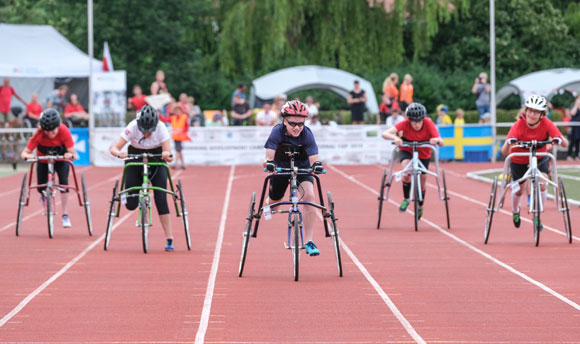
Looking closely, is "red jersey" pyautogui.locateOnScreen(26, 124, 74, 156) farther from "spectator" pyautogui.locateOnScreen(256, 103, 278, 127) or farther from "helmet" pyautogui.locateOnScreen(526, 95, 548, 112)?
"spectator" pyautogui.locateOnScreen(256, 103, 278, 127)

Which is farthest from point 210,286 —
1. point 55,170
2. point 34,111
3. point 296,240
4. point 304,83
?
point 304,83

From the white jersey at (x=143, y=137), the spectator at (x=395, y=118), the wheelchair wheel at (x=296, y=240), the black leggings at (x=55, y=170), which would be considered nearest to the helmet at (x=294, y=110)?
the wheelchair wheel at (x=296, y=240)

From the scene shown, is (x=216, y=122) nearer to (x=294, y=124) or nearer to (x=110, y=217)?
Answer: (x=110, y=217)

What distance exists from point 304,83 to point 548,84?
8401 mm

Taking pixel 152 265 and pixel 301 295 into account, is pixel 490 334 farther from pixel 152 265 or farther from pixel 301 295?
pixel 152 265

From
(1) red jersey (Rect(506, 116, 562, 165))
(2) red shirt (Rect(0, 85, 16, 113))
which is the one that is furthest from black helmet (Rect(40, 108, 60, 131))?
(2) red shirt (Rect(0, 85, 16, 113))

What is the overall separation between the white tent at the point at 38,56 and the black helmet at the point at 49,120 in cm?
2050

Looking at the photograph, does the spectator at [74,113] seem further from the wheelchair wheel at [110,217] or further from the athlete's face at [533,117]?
the athlete's face at [533,117]

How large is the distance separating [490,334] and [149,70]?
39307mm

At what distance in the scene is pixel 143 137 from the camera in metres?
13.7

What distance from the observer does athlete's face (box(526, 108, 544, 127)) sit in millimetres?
14391

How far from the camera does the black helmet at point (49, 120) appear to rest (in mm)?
15258

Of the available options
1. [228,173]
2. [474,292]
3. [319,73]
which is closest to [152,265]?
[474,292]

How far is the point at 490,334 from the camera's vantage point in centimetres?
849
